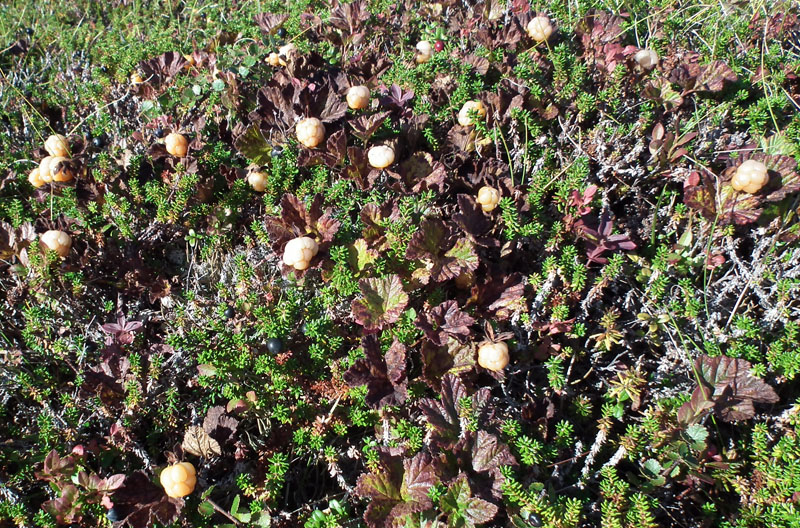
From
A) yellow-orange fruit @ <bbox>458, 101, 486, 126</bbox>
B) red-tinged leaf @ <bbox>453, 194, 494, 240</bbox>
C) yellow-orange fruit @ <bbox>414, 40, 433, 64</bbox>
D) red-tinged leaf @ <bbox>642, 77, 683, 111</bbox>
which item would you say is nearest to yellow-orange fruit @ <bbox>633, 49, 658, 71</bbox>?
red-tinged leaf @ <bbox>642, 77, 683, 111</bbox>

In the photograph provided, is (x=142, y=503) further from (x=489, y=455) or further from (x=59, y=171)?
(x=59, y=171)

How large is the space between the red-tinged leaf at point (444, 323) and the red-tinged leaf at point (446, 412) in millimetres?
173

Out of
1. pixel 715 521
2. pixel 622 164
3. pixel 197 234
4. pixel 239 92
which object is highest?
pixel 239 92

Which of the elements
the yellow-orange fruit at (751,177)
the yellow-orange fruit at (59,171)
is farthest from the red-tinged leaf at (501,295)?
the yellow-orange fruit at (59,171)

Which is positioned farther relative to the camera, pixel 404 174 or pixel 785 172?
pixel 404 174

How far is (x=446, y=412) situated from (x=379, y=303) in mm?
517

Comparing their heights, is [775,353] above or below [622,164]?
below

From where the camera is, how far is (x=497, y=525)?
185 centimetres

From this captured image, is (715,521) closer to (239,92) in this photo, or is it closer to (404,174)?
(404,174)

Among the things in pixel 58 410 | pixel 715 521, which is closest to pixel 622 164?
pixel 715 521

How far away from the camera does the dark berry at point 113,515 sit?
190cm

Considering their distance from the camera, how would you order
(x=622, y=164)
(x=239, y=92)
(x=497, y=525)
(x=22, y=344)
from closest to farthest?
1. (x=497, y=525)
2. (x=22, y=344)
3. (x=622, y=164)
4. (x=239, y=92)

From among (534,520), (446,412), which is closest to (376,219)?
(446,412)

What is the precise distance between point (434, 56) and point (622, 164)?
4.27 feet
